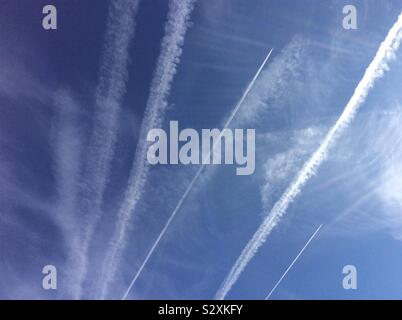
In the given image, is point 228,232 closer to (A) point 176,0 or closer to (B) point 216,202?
(B) point 216,202

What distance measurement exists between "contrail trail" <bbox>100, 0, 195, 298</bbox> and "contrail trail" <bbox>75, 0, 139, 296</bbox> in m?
0.11

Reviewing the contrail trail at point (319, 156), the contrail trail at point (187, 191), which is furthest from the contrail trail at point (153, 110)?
the contrail trail at point (319, 156)

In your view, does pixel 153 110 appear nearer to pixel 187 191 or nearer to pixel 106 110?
pixel 106 110

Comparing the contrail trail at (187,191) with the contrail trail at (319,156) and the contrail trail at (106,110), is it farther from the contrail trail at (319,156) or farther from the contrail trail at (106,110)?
the contrail trail at (319,156)

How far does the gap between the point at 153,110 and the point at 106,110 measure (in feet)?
0.69

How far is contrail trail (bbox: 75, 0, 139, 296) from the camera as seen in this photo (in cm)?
200

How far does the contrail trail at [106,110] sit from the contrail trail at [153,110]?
11 centimetres

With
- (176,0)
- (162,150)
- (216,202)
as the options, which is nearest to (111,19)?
(176,0)

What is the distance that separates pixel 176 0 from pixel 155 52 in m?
0.25

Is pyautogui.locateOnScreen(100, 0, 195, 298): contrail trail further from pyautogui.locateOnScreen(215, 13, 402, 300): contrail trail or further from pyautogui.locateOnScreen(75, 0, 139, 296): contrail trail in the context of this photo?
pyautogui.locateOnScreen(215, 13, 402, 300): contrail trail

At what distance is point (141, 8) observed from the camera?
6.55ft

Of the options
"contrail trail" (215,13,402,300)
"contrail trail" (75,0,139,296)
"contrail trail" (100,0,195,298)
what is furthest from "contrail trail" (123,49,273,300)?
"contrail trail" (215,13,402,300)

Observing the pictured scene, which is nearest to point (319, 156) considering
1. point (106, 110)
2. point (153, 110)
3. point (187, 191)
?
point (187, 191)

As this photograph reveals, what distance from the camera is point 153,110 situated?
2.03 metres
